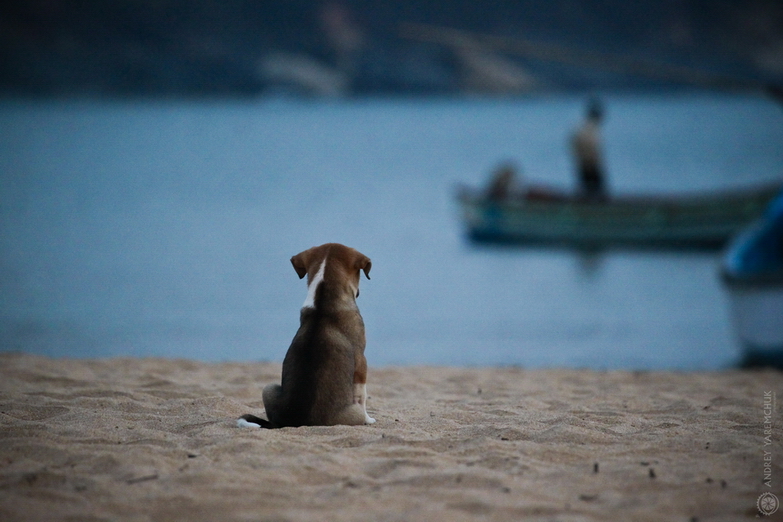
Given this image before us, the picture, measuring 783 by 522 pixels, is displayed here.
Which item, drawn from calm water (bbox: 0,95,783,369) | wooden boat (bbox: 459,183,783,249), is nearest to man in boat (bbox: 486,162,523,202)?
wooden boat (bbox: 459,183,783,249)

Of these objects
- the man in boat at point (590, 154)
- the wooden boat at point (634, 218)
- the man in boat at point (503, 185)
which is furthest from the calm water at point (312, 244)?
the man in boat at point (590, 154)

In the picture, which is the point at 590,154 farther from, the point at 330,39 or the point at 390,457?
the point at 330,39

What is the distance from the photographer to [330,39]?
104 meters

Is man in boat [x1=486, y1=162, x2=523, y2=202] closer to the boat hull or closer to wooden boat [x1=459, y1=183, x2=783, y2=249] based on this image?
wooden boat [x1=459, y1=183, x2=783, y2=249]

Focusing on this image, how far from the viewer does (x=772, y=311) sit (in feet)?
32.4

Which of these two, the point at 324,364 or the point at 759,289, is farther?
the point at 759,289

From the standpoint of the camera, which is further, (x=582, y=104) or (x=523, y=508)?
(x=582, y=104)

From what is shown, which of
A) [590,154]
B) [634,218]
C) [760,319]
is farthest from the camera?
[634,218]

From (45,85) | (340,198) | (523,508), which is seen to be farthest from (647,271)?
(45,85)

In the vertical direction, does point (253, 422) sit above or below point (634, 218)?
below

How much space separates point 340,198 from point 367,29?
7201 cm

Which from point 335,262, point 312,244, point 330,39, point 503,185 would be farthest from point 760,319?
point 330,39

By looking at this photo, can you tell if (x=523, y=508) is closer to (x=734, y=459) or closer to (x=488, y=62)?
(x=734, y=459)

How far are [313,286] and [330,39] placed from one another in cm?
10313
